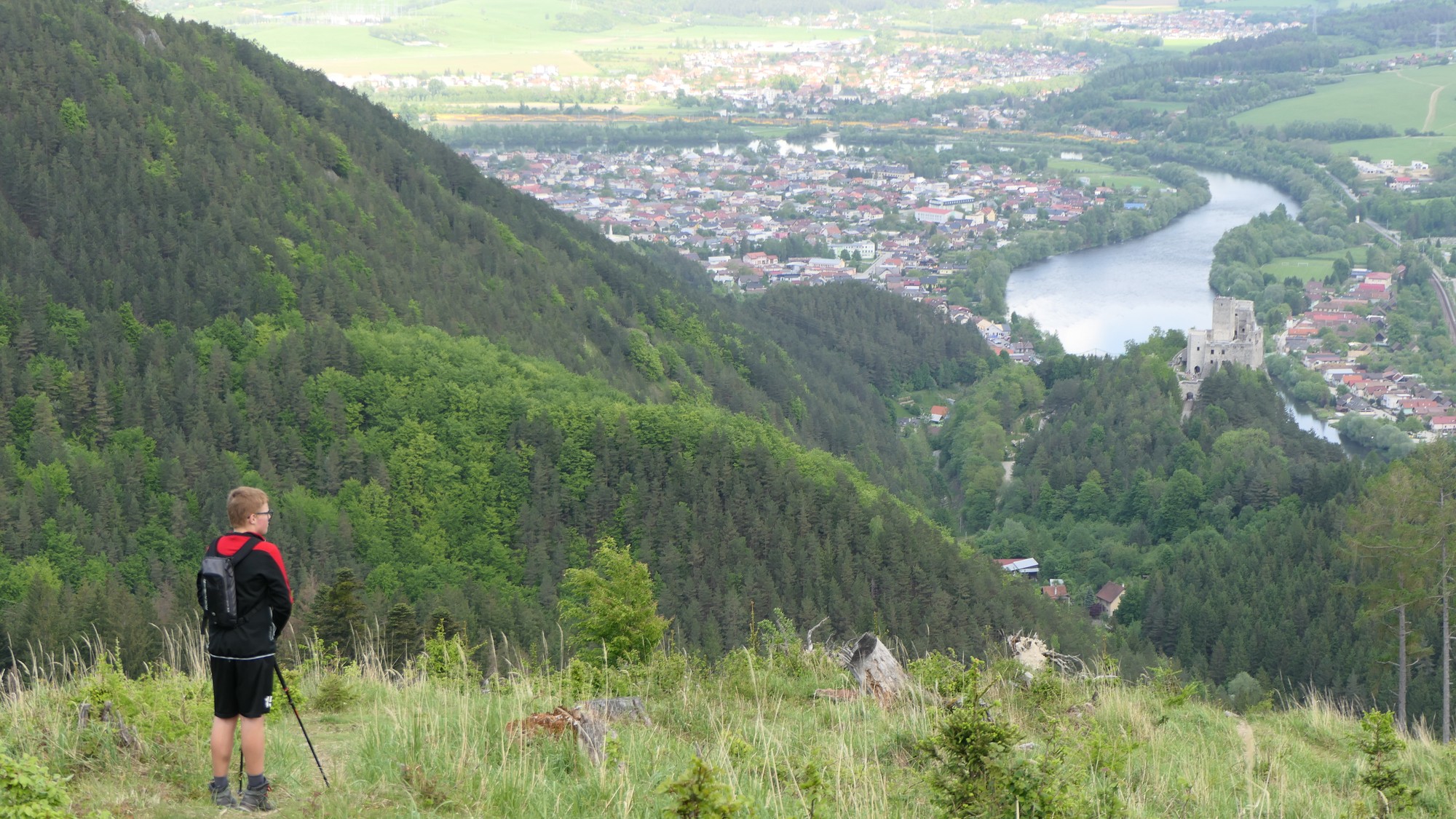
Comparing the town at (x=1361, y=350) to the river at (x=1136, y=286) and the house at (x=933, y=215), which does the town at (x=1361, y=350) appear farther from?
the house at (x=933, y=215)

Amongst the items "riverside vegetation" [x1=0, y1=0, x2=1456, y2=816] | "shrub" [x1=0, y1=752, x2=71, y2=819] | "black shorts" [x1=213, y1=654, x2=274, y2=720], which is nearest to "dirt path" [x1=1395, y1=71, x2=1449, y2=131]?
"riverside vegetation" [x1=0, y1=0, x2=1456, y2=816]

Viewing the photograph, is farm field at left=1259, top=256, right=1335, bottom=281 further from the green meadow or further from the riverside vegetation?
the riverside vegetation

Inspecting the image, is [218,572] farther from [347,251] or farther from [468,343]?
[347,251]

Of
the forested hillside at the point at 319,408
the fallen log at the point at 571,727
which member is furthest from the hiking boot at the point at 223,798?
the forested hillside at the point at 319,408

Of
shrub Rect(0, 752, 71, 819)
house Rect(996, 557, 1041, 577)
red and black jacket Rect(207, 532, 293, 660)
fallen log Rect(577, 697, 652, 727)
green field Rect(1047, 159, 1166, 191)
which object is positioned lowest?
house Rect(996, 557, 1041, 577)

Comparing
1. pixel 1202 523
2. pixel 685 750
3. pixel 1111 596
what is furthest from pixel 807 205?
pixel 685 750

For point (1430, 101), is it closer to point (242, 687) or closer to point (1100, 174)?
point (1100, 174)
